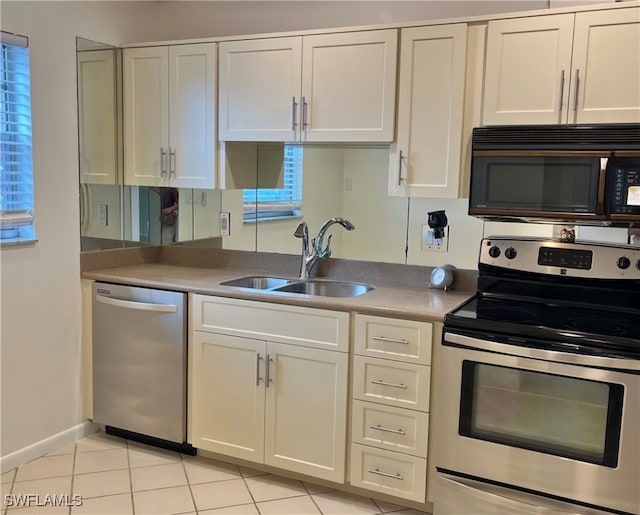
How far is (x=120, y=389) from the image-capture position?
3.15m

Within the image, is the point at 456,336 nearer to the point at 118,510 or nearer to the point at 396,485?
the point at 396,485

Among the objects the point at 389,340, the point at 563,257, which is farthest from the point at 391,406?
the point at 563,257

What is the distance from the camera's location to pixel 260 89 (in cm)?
297

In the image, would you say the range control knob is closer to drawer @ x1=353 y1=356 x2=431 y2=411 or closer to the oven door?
the oven door

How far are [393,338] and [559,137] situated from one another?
103cm

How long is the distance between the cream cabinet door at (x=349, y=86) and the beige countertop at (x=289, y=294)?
28.3 inches

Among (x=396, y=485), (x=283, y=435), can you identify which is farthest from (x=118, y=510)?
(x=396, y=485)

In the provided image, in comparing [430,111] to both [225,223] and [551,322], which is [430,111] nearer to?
[551,322]

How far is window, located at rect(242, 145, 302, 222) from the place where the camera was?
329cm

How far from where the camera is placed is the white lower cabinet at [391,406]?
2.47 metres

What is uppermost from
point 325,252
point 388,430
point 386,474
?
point 325,252

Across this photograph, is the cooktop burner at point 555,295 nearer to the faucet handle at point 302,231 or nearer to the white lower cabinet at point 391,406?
the white lower cabinet at point 391,406

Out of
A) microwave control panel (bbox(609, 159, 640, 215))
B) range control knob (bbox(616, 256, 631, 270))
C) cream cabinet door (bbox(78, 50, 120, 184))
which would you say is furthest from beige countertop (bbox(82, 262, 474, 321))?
microwave control panel (bbox(609, 159, 640, 215))

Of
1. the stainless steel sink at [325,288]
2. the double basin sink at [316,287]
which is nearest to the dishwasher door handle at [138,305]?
the double basin sink at [316,287]
